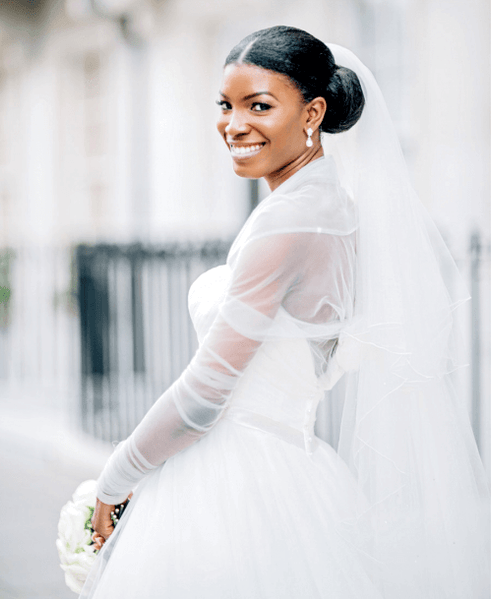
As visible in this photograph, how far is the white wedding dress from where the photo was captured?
147 cm

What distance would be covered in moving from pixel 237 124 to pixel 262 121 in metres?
0.06

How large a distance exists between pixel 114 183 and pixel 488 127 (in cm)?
412

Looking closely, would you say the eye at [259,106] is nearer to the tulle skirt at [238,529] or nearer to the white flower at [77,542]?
the tulle skirt at [238,529]

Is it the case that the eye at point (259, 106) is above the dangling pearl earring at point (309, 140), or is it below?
above

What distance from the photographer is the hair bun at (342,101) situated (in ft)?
5.11

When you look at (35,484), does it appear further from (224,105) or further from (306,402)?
(224,105)

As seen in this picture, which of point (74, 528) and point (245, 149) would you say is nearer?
point (245, 149)

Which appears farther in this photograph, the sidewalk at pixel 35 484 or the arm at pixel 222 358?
the sidewalk at pixel 35 484

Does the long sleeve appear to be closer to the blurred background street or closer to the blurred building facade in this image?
the blurred background street

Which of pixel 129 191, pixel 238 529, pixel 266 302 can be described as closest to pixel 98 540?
pixel 238 529

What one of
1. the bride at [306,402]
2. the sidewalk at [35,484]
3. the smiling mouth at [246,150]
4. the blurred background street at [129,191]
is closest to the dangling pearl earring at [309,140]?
the bride at [306,402]

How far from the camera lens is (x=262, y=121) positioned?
4.88 ft

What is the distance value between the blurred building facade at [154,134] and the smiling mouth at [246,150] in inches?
95.8

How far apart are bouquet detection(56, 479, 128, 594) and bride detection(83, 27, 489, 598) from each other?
45 millimetres
